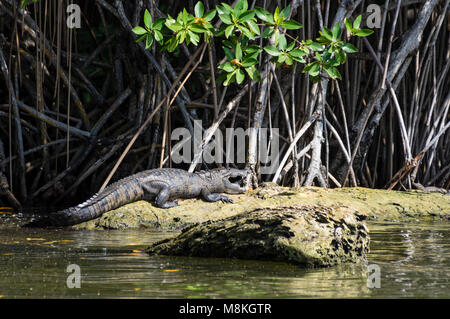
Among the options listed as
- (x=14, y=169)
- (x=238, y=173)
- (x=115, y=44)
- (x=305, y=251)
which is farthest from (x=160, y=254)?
(x=115, y=44)

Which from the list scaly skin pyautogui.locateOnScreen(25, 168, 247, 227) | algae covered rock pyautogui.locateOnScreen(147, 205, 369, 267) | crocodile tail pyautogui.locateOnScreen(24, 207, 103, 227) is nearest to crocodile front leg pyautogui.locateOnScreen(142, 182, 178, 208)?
scaly skin pyautogui.locateOnScreen(25, 168, 247, 227)

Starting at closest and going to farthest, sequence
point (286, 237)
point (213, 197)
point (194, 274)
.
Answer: point (194, 274) < point (286, 237) < point (213, 197)

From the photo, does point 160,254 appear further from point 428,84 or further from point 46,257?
point 428,84

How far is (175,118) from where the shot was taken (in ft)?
31.9

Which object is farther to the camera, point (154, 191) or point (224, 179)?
point (224, 179)

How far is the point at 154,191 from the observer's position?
7.34 m

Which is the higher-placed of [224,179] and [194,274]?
[224,179]

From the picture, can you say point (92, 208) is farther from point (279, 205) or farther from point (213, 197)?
point (279, 205)

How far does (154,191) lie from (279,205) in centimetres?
153

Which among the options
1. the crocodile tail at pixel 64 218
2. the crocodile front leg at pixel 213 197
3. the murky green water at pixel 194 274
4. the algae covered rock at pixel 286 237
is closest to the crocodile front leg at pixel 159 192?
the crocodile front leg at pixel 213 197

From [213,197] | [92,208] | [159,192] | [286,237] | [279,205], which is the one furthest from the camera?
[213,197]

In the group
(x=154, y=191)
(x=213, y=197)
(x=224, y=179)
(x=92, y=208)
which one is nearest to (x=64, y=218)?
(x=92, y=208)

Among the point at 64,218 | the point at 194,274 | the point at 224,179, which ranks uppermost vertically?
the point at 224,179

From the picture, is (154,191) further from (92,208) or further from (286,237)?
(286,237)
